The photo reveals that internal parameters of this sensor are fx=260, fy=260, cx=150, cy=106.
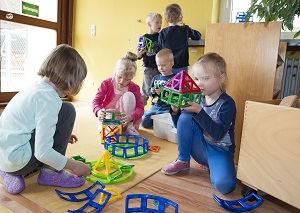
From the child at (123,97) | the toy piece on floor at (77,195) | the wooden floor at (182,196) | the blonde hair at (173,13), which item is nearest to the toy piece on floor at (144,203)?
the wooden floor at (182,196)

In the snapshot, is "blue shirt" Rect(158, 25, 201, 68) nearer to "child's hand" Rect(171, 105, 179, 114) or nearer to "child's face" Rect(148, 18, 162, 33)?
"child's face" Rect(148, 18, 162, 33)

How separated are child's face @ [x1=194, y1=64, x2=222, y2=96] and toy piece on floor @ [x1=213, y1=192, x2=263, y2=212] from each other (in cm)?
45

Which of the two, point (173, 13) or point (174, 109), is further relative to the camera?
point (173, 13)

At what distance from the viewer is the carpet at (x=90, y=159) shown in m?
0.90

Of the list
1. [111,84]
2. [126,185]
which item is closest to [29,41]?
[111,84]

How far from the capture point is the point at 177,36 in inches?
84.5

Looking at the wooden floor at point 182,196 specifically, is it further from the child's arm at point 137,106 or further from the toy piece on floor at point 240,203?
the child's arm at point 137,106

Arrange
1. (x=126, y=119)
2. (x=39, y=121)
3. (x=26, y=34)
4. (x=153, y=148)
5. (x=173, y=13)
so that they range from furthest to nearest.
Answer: (x=26, y=34) < (x=173, y=13) < (x=126, y=119) < (x=153, y=148) < (x=39, y=121)

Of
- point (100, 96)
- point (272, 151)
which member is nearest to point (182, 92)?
point (272, 151)

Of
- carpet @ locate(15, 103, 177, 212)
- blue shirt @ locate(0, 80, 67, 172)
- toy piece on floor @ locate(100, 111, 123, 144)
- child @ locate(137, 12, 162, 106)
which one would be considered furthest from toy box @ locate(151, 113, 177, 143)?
blue shirt @ locate(0, 80, 67, 172)

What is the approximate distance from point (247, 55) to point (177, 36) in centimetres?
94

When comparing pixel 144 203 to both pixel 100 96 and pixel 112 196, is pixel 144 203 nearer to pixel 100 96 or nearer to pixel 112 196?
pixel 112 196

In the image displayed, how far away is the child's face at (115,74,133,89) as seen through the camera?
5.61ft

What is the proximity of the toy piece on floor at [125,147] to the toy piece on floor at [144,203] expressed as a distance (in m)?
0.41
